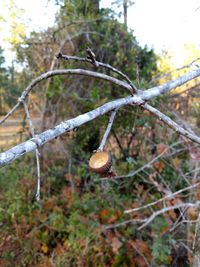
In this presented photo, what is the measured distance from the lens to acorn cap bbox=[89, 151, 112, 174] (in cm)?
96

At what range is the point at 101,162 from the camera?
0.97 meters

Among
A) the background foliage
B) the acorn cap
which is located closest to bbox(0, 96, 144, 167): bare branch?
the acorn cap

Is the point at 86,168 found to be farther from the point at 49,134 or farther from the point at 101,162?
the point at 49,134

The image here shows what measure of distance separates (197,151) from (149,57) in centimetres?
165

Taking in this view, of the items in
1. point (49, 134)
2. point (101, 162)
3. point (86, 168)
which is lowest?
point (86, 168)

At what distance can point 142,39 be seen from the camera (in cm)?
444

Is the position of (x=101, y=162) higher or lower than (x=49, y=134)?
lower

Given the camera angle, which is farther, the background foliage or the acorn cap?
the background foliage

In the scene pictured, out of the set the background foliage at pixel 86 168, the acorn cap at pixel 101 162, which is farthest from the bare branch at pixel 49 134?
the background foliage at pixel 86 168

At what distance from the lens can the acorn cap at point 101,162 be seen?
96 cm

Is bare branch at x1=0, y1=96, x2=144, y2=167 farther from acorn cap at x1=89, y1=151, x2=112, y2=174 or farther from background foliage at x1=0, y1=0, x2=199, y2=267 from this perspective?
background foliage at x1=0, y1=0, x2=199, y2=267

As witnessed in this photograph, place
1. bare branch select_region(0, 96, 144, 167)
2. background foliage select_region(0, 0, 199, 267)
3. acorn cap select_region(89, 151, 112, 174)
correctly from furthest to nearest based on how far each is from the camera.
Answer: background foliage select_region(0, 0, 199, 267) → acorn cap select_region(89, 151, 112, 174) → bare branch select_region(0, 96, 144, 167)

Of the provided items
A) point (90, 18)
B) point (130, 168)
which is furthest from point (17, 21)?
point (130, 168)

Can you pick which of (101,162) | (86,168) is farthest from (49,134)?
(86,168)
